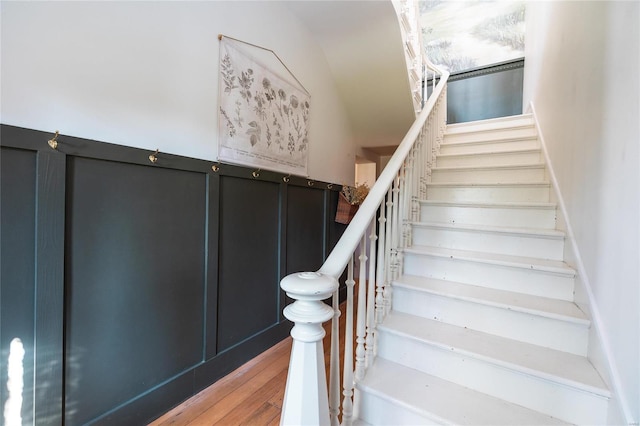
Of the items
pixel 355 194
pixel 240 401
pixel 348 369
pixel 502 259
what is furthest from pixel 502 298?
pixel 355 194

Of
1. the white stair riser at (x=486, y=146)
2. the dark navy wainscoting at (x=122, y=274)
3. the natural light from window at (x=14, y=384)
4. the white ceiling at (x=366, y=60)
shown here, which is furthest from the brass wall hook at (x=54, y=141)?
the white stair riser at (x=486, y=146)

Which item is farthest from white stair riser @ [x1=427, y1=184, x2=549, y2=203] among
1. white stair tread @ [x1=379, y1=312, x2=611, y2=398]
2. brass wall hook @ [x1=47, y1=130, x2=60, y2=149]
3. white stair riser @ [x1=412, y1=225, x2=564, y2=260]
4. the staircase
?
brass wall hook @ [x1=47, y1=130, x2=60, y2=149]

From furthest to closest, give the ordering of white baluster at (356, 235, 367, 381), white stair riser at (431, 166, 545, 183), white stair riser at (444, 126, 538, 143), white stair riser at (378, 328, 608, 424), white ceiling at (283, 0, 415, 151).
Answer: white stair riser at (444, 126, 538, 143) → white ceiling at (283, 0, 415, 151) → white stair riser at (431, 166, 545, 183) → white baluster at (356, 235, 367, 381) → white stair riser at (378, 328, 608, 424)

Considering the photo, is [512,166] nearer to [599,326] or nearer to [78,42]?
[599,326]

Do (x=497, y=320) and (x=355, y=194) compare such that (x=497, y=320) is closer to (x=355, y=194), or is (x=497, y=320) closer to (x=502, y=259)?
(x=502, y=259)

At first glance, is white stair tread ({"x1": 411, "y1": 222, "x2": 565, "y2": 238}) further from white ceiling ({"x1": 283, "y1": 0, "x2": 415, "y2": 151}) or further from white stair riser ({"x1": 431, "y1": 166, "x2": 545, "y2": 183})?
white ceiling ({"x1": 283, "y1": 0, "x2": 415, "y2": 151})

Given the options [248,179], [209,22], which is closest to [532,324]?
[248,179]

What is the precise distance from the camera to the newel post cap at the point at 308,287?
71cm

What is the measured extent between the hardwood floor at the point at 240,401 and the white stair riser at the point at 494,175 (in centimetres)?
196

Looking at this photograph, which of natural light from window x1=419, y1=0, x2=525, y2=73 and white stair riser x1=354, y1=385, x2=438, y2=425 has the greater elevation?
natural light from window x1=419, y1=0, x2=525, y2=73

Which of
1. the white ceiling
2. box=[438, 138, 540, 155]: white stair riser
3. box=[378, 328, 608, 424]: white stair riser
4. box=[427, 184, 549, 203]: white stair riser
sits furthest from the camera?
box=[438, 138, 540, 155]: white stair riser

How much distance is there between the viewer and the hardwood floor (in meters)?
1.47

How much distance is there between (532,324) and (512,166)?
135 centimetres

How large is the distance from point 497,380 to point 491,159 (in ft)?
6.19
